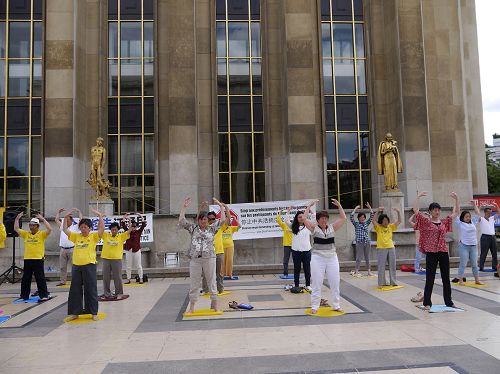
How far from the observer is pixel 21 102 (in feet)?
68.8

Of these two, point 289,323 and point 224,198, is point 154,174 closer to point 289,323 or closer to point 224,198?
point 224,198

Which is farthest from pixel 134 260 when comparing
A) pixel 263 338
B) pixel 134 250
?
pixel 263 338

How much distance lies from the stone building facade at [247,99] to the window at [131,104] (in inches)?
2.2

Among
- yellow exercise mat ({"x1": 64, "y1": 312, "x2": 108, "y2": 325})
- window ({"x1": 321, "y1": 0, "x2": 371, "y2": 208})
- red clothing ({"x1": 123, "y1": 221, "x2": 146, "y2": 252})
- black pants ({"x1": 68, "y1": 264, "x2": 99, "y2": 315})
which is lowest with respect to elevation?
yellow exercise mat ({"x1": 64, "y1": 312, "x2": 108, "y2": 325})

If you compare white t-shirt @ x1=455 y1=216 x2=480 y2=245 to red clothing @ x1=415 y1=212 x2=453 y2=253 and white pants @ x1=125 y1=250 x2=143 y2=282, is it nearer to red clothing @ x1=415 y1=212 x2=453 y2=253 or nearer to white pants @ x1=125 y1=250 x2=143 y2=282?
red clothing @ x1=415 y1=212 x2=453 y2=253

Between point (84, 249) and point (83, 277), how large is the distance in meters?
0.54

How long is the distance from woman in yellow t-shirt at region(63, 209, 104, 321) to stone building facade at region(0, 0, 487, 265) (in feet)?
36.4

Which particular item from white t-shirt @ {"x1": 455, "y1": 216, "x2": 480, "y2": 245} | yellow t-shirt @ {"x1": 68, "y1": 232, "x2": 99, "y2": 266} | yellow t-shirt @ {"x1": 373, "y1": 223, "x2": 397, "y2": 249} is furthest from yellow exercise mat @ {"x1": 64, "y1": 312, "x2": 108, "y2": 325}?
white t-shirt @ {"x1": 455, "y1": 216, "x2": 480, "y2": 245}

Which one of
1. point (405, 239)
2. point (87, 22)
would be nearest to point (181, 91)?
point (87, 22)

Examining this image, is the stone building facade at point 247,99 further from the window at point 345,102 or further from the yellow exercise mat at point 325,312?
the yellow exercise mat at point 325,312

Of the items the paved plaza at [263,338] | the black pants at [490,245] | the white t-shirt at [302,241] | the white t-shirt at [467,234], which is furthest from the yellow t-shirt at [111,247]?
the black pants at [490,245]

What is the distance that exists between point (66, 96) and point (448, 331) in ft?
60.3

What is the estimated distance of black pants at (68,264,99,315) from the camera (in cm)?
852

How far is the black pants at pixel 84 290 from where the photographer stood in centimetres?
852
